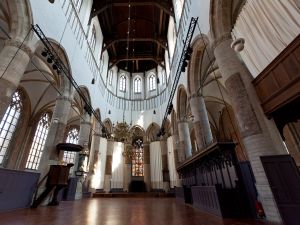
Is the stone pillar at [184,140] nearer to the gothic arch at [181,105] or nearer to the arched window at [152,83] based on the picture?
the gothic arch at [181,105]

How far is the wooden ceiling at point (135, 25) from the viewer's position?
14727 millimetres

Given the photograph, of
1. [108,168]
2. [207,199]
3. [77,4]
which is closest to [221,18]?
[207,199]

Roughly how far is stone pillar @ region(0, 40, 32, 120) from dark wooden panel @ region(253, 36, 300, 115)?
26.9ft

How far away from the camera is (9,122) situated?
1383 cm

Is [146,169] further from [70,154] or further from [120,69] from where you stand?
[120,69]

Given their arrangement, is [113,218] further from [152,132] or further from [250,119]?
[152,132]

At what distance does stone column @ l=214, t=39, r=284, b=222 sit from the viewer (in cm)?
402

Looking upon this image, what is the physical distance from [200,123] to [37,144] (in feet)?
52.8

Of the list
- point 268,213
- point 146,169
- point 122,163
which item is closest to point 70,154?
point 122,163

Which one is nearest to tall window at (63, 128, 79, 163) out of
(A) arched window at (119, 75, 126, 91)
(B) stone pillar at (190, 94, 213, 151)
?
(A) arched window at (119, 75, 126, 91)

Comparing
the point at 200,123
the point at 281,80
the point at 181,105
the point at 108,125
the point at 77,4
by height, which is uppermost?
the point at 77,4

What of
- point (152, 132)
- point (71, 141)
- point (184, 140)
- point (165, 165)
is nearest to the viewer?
point (184, 140)

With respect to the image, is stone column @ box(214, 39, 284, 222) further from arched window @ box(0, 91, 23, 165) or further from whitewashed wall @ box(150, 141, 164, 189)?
arched window @ box(0, 91, 23, 165)

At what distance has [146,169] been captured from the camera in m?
18.1
